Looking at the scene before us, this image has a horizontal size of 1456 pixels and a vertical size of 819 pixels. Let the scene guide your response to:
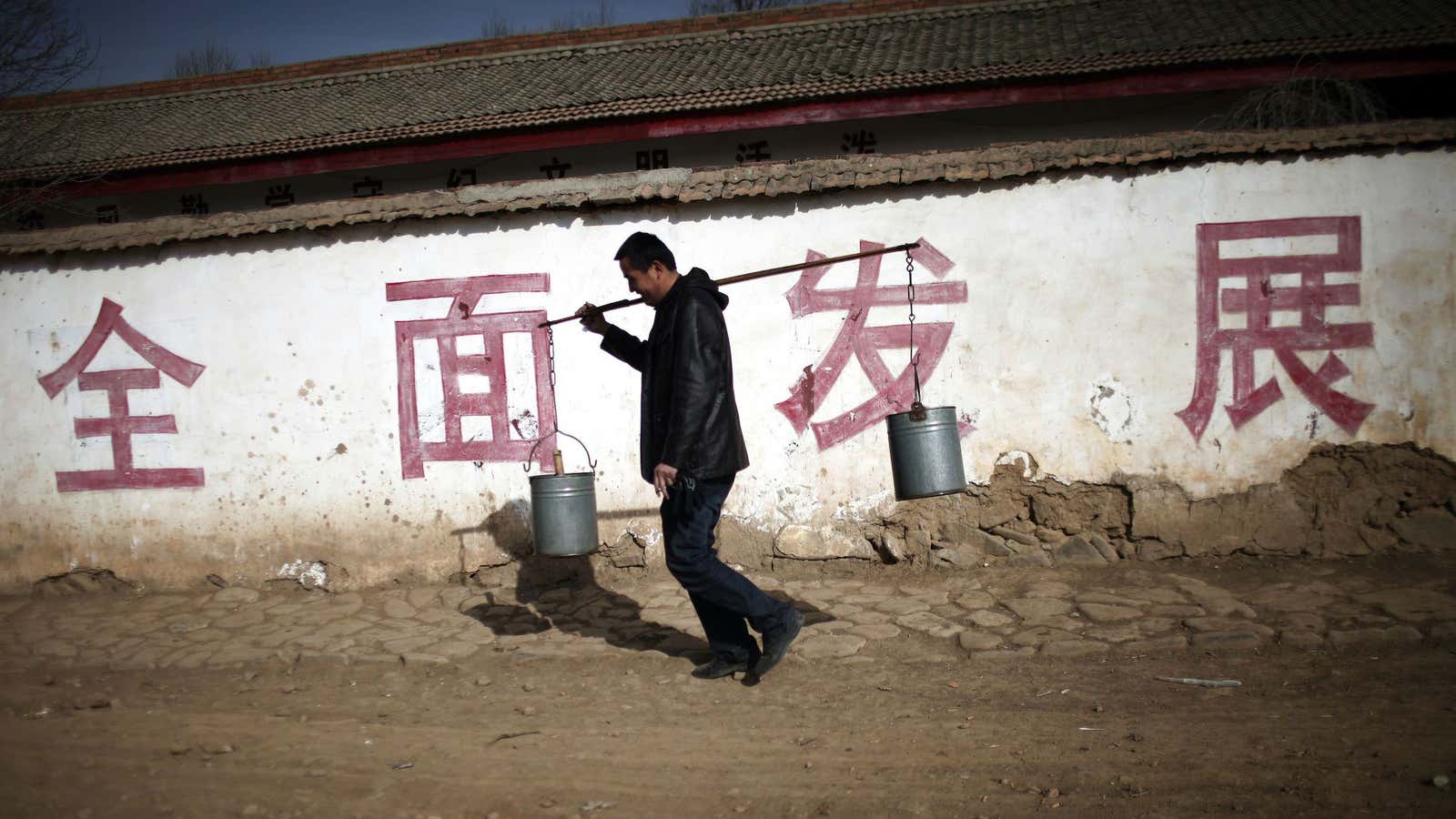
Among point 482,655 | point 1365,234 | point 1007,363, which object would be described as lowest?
point 482,655

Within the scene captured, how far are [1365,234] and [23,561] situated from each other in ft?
27.7

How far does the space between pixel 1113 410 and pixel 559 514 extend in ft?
10.5

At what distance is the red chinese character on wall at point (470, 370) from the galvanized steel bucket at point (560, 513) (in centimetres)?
113

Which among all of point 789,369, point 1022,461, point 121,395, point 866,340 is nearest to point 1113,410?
point 1022,461

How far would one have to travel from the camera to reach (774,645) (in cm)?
385

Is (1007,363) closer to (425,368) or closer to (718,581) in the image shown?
(718,581)

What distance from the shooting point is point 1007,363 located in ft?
18.0

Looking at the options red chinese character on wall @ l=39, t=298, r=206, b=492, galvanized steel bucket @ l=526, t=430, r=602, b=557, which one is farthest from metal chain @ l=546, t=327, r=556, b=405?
red chinese character on wall @ l=39, t=298, r=206, b=492

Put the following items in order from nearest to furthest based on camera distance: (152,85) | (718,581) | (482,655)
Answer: (718,581) < (482,655) < (152,85)

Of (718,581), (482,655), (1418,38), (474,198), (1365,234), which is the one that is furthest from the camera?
(1418,38)

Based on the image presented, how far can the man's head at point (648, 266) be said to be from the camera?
3.82m

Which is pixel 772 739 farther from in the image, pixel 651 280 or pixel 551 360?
pixel 551 360

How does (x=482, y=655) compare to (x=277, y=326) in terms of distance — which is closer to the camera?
(x=482, y=655)

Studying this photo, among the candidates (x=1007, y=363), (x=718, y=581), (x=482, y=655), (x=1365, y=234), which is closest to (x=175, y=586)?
(x=482, y=655)
